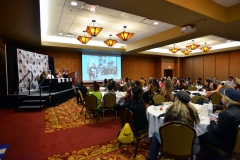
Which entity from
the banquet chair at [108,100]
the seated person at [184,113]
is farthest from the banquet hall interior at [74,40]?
the seated person at [184,113]

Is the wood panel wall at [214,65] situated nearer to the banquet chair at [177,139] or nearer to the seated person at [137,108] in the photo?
the seated person at [137,108]

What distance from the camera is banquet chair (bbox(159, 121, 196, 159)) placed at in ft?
5.67

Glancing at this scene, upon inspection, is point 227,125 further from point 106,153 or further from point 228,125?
point 106,153

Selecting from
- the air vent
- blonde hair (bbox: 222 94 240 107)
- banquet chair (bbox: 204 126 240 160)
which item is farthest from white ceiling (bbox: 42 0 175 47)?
banquet chair (bbox: 204 126 240 160)

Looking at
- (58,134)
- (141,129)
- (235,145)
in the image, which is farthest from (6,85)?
(235,145)

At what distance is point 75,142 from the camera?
3.29 meters

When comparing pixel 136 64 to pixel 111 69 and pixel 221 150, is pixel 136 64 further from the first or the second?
pixel 221 150

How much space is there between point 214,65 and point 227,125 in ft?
45.8

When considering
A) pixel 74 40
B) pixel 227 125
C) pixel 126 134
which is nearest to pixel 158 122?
pixel 126 134

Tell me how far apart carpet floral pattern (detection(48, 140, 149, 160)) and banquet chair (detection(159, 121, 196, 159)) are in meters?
0.97

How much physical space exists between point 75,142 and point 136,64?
12.2 meters

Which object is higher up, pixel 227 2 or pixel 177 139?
pixel 227 2

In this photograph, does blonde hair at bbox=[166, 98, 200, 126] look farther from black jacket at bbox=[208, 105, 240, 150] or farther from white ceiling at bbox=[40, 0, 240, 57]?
white ceiling at bbox=[40, 0, 240, 57]

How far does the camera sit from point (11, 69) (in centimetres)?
705
